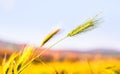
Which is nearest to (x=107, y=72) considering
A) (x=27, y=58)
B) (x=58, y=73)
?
(x=58, y=73)

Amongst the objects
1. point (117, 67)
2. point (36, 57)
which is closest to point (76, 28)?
point (36, 57)

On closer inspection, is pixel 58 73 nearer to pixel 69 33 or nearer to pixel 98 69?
pixel 69 33

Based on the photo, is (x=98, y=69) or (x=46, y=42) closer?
(x=46, y=42)

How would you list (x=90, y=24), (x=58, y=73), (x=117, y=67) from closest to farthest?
(x=90, y=24)
(x=58, y=73)
(x=117, y=67)

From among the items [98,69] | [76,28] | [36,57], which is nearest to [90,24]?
[76,28]

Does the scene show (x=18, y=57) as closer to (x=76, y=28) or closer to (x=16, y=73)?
(x=16, y=73)

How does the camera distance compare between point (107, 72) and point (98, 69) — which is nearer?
point (107, 72)

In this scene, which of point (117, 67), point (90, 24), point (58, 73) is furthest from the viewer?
point (117, 67)

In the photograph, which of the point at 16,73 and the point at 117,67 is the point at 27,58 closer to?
the point at 16,73
